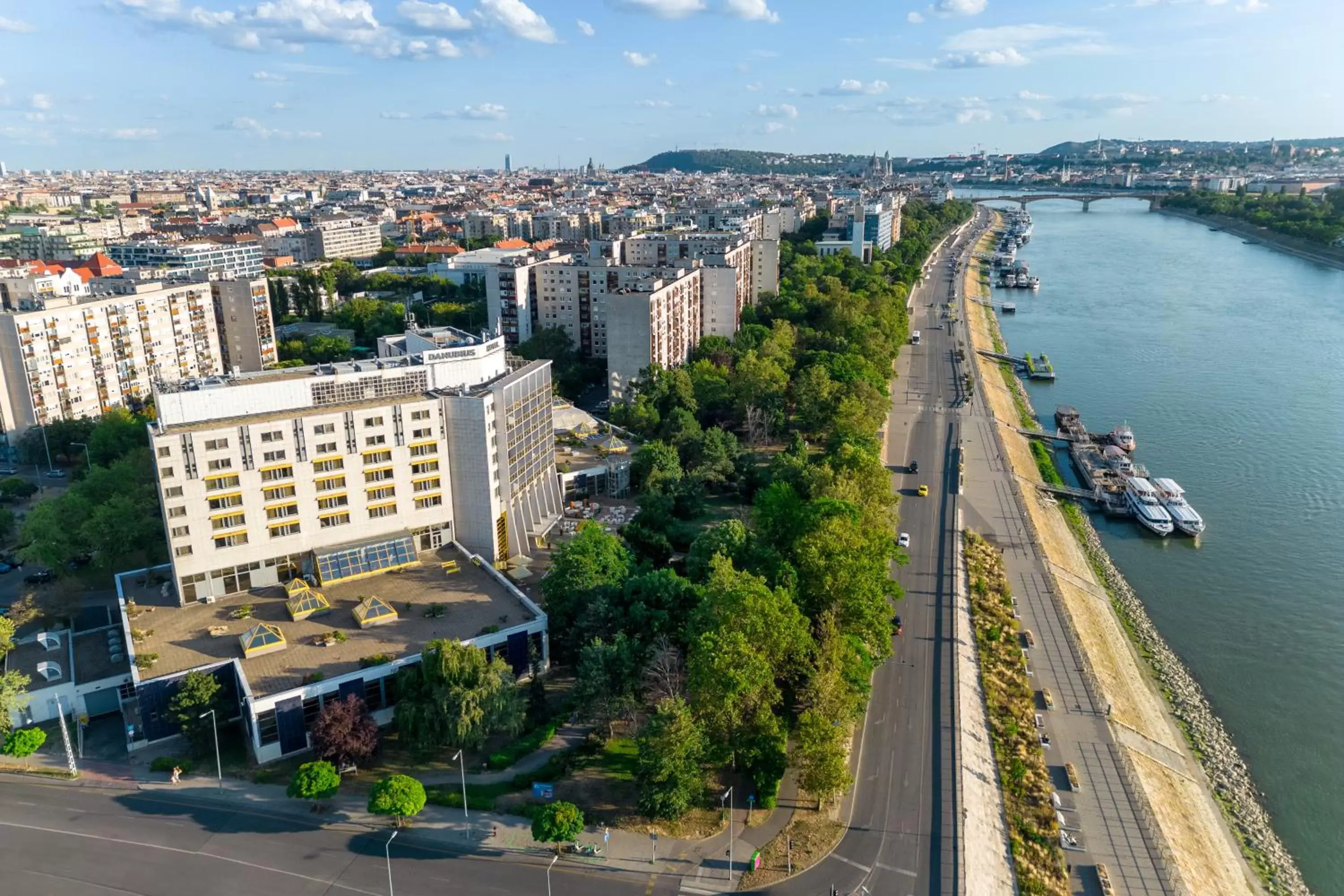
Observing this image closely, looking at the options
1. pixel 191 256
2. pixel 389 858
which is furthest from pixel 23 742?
pixel 191 256

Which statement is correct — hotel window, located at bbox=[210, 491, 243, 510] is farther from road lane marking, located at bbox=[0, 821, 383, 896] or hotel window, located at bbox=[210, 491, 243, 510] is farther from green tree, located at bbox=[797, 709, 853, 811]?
green tree, located at bbox=[797, 709, 853, 811]

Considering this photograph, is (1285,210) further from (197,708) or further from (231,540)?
(197,708)

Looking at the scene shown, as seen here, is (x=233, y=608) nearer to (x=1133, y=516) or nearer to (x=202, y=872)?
(x=202, y=872)

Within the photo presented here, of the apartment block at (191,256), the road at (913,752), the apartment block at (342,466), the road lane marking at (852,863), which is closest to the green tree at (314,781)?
the apartment block at (342,466)

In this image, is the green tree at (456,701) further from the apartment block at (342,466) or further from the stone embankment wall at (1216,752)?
the stone embankment wall at (1216,752)

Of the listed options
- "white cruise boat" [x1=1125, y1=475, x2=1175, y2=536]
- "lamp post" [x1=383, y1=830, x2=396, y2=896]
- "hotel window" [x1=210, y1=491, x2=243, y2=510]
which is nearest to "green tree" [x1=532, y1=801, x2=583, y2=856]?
"lamp post" [x1=383, y1=830, x2=396, y2=896]
